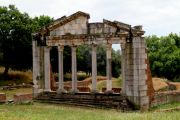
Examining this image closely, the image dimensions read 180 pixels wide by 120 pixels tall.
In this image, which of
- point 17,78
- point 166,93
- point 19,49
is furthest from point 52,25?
point 17,78

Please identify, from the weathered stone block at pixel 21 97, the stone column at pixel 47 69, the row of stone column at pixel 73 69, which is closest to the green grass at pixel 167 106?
the row of stone column at pixel 73 69

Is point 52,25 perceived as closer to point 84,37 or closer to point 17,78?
point 84,37

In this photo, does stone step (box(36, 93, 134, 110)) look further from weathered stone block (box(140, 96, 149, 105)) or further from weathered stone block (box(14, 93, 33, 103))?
weathered stone block (box(140, 96, 149, 105))

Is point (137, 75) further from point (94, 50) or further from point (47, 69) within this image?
point (47, 69)

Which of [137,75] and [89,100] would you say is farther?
[89,100]

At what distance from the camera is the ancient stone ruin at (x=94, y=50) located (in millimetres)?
32406

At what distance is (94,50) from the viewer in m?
34.5

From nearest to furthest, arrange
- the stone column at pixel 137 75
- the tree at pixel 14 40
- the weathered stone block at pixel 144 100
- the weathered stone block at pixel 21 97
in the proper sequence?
the weathered stone block at pixel 144 100
the stone column at pixel 137 75
the weathered stone block at pixel 21 97
the tree at pixel 14 40

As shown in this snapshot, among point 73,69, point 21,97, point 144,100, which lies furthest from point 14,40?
point 144,100

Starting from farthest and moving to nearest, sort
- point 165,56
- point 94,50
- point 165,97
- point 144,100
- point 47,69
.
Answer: point 165,56 < point 47,69 < point 94,50 < point 165,97 < point 144,100

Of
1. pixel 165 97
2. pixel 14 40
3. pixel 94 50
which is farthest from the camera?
pixel 14 40

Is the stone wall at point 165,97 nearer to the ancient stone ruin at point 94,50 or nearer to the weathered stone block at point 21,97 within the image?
the ancient stone ruin at point 94,50

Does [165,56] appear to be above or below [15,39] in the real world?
below

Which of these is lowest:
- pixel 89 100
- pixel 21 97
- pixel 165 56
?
pixel 89 100
